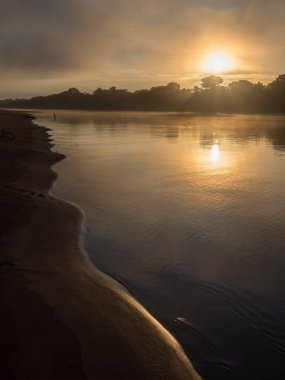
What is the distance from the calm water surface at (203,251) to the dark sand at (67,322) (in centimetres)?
55

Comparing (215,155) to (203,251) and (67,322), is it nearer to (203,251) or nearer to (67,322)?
(203,251)

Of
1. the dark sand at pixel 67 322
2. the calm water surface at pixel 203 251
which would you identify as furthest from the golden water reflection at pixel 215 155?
the dark sand at pixel 67 322

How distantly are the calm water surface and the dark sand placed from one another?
1.81ft

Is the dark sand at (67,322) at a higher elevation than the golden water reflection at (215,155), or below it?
higher

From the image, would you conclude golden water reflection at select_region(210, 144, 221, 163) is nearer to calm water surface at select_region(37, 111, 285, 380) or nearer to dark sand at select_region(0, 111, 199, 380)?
calm water surface at select_region(37, 111, 285, 380)

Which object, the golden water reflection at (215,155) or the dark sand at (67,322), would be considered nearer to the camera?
the dark sand at (67,322)

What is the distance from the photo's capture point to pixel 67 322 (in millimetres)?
6742

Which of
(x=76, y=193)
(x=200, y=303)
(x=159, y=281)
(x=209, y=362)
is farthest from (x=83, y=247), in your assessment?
(x=76, y=193)

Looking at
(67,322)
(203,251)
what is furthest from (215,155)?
(67,322)

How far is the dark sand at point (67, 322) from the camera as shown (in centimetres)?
566

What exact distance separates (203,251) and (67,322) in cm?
538

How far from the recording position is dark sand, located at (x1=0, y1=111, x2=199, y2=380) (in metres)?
5.66

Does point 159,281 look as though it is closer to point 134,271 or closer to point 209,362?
point 134,271

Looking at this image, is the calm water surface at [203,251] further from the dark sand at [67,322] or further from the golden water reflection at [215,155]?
the golden water reflection at [215,155]
